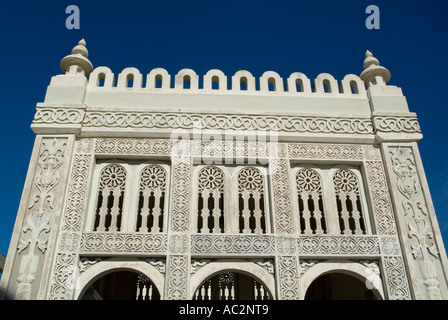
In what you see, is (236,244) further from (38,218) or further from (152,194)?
(38,218)

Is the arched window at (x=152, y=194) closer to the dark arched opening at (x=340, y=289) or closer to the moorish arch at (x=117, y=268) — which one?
the moorish arch at (x=117, y=268)

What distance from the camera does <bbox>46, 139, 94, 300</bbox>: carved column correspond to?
7.17 m

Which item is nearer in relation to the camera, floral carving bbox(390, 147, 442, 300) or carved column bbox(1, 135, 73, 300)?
carved column bbox(1, 135, 73, 300)

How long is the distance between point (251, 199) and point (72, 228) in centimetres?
325

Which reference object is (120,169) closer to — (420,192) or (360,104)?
(360,104)

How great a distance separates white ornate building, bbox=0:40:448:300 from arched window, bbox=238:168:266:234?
0.03 metres

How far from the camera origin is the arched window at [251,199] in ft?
26.8

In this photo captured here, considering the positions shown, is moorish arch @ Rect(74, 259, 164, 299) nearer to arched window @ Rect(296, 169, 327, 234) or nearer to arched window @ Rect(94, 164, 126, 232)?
arched window @ Rect(94, 164, 126, 232)

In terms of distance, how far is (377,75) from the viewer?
9750 millimetres

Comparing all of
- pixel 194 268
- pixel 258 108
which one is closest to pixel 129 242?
pixel 194 268

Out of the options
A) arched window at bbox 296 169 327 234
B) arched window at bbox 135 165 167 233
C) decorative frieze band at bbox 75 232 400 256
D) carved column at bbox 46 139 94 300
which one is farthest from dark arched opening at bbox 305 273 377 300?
carved column at bbox 46 139 94 300

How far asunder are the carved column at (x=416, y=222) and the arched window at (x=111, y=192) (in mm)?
5006

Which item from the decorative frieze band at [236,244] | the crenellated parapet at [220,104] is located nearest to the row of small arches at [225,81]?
the crenellated parapet at [220,104]
